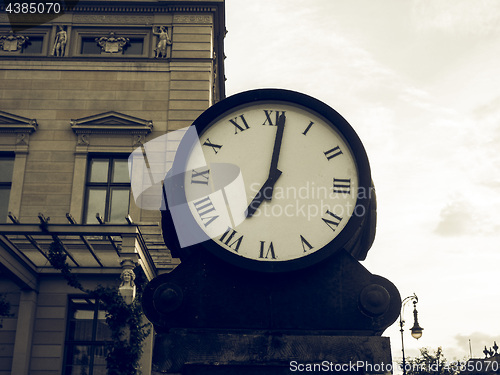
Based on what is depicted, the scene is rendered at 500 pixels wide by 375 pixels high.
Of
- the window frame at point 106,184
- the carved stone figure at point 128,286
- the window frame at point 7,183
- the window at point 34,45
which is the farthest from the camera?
the window at point 34,45

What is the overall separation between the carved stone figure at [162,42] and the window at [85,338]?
7.86 m

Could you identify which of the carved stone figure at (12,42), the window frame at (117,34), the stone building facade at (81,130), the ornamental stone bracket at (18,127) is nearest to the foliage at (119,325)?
the stone building facade at (81,130)

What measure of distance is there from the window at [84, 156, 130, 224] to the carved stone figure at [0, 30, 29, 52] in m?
4.65

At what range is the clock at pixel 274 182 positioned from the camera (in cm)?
285

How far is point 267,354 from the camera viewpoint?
2680mm

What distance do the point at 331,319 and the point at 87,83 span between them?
17492 millimetres

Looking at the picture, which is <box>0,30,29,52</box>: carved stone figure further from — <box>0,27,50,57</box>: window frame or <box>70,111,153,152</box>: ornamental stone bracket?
<box>70,111,153,152</box>: ornamental stone bracket

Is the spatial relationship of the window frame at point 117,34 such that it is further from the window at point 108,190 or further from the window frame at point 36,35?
the window at point 108,190

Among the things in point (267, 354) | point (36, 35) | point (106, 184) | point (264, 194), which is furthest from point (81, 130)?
point (267, 354)

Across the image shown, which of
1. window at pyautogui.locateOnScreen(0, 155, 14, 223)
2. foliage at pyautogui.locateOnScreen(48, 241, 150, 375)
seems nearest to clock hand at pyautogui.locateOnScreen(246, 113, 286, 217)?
foliage at pyautogui.locateOnScreen(48, 241, 150, 375)

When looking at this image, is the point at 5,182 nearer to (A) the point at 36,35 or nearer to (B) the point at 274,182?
(A) the point at 36,35

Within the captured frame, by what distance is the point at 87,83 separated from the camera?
1906 centimetres

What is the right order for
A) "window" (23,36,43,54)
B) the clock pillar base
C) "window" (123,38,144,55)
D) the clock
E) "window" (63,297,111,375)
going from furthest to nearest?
"window" (123,38,144,55) < "window" (23,36,43,54) < "window" (63,297,111,375) < the clock < the clock pillar base

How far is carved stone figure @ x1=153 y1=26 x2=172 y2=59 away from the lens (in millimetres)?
19594
